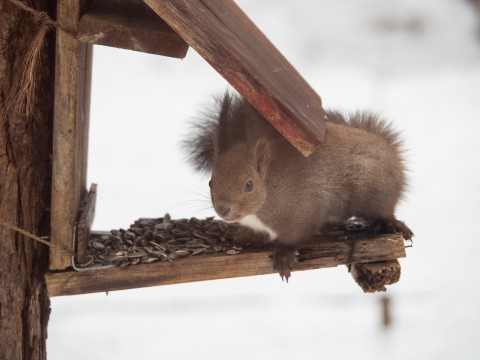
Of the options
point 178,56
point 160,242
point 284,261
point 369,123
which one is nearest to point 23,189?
point 160,242

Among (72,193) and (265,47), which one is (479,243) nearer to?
(265,47)

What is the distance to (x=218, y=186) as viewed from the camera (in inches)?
106

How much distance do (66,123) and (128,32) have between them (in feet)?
1.14

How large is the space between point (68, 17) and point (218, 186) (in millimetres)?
795

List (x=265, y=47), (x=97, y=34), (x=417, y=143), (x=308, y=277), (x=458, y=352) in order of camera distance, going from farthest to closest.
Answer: (x=417, y=143) → (x=308, y=277) → (x=458, y=352) → (x=265, y=47) → (x=97, y=34)

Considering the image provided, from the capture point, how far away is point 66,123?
2.37 metres

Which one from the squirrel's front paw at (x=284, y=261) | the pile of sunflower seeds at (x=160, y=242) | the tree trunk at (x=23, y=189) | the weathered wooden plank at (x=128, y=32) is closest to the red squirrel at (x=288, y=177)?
the squirrel's front paw at (x=284, y=261)

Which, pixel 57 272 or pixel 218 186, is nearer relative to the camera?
pixel 57 272

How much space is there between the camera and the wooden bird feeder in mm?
2227

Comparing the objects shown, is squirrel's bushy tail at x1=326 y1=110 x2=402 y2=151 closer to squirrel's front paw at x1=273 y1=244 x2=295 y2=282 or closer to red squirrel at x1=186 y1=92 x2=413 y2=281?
red squirrel at x1=186 y1=92 x2=413 y2=281

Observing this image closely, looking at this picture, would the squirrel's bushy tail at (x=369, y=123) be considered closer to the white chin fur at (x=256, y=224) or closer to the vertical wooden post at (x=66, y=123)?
the white chin fur at (x=256, y=224)

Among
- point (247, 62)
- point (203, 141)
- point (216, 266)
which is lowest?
point (216, 266)

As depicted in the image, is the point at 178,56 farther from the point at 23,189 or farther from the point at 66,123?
the point at 23,189

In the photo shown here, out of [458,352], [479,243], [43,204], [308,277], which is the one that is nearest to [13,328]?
[43,204]
